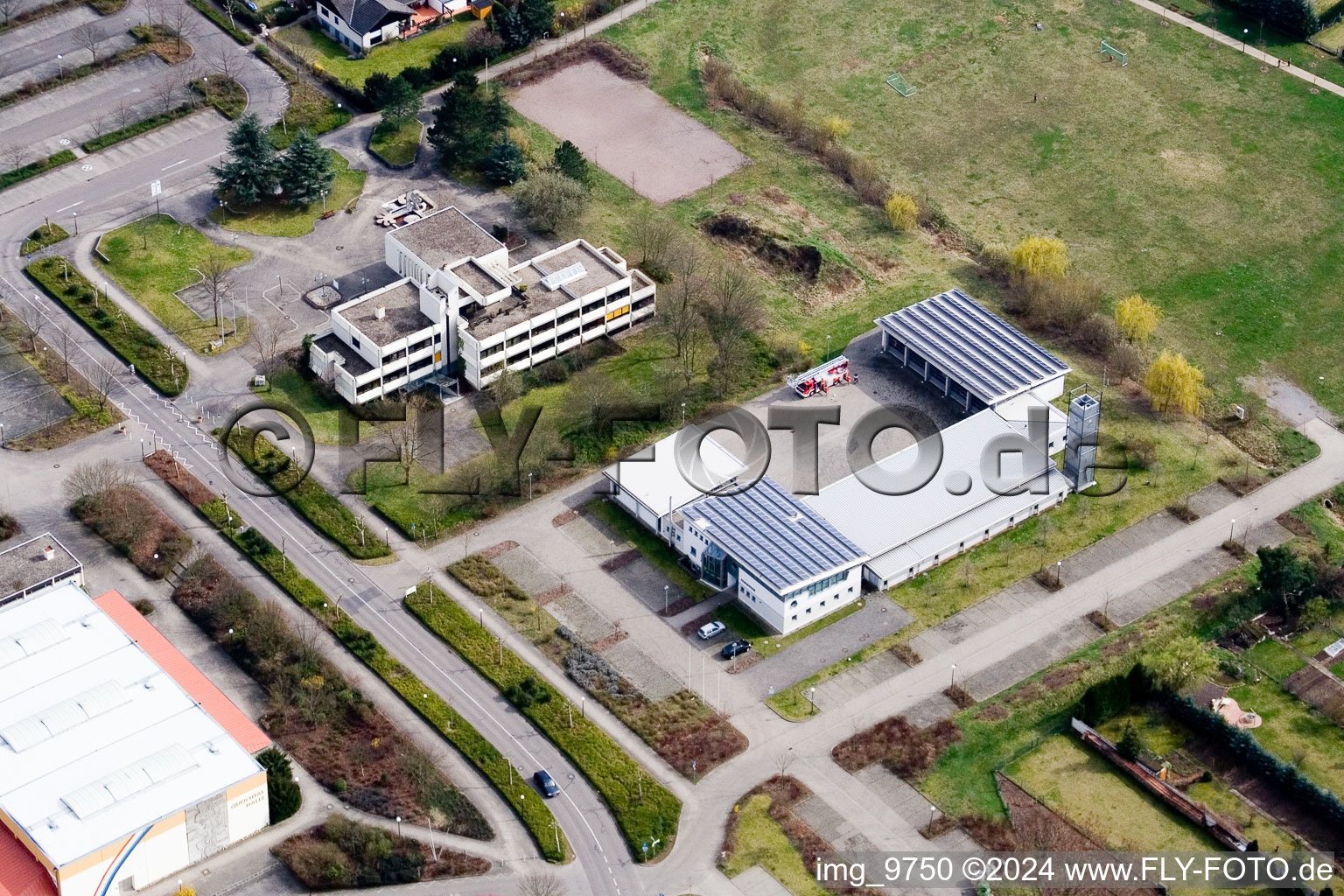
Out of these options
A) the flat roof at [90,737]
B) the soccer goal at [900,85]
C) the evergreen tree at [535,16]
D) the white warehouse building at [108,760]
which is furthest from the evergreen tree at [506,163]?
the white warehouse building at [108,760]

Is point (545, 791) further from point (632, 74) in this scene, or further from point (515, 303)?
point (632, 74)

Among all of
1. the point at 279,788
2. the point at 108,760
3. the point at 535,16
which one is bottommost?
the point at 279,788

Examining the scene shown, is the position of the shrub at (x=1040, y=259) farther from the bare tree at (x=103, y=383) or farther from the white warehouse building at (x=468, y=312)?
the bare tree at (x=103, y=383)

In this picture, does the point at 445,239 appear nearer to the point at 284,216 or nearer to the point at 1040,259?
the point at 284,216

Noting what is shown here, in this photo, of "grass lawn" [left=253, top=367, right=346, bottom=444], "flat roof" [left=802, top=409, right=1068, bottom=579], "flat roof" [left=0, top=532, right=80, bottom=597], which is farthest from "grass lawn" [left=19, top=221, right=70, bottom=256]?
"flat roof" [left=802, top=409, right=1068, bottom=579]

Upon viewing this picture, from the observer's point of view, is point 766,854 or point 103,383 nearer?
point 766,854

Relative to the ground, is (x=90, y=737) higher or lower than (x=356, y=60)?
lower

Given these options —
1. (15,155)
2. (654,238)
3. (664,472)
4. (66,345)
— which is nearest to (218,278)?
(66,345)
